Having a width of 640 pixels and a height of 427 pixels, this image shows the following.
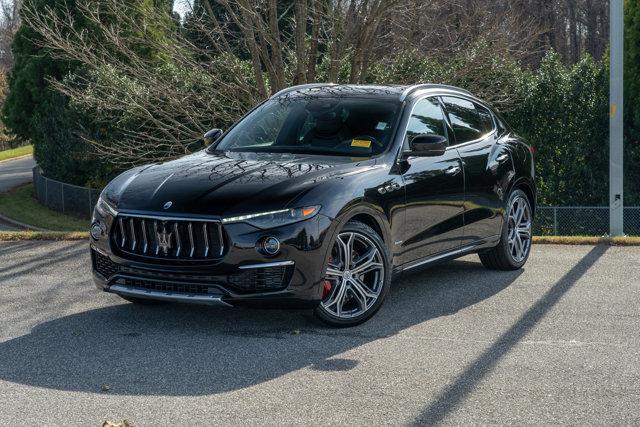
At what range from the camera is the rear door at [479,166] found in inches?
350

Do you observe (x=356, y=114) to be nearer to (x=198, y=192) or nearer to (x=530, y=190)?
(x=198, y=192)

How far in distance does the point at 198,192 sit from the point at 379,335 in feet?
5.20

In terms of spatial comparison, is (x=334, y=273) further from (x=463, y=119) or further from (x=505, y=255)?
(x=505, y=255)

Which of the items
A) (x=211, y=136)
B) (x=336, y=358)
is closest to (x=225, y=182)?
(x=336, y=358)

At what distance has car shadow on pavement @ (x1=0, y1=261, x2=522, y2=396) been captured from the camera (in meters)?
5.99

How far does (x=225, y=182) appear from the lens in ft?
23.6

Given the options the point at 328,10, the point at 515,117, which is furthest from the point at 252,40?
the point at 515,117

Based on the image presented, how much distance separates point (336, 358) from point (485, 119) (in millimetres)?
3939

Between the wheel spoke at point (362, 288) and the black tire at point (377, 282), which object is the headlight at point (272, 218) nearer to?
the black tire at point (377, 282)

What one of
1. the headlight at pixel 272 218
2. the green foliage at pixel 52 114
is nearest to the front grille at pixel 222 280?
the headlight at pixel 272 218

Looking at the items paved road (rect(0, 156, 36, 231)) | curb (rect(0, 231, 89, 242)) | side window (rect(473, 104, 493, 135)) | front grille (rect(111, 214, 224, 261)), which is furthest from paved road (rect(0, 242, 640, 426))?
paved road (rect(0, 156, 36, 231))

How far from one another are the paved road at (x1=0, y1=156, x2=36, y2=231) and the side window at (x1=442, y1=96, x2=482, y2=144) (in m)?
19.8

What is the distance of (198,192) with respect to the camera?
23.2 ft

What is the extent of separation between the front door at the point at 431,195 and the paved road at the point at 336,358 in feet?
1.53
